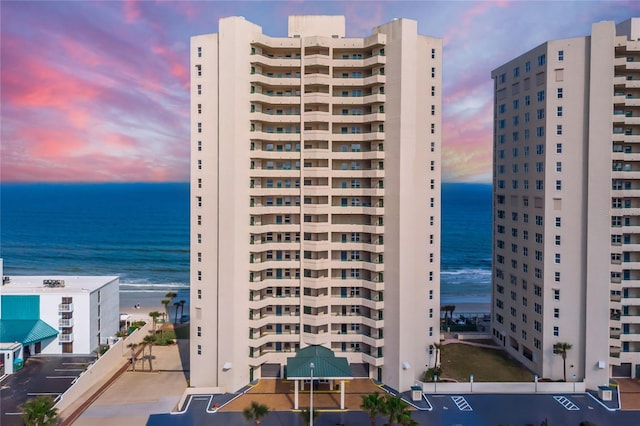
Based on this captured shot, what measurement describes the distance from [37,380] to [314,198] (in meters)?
30.9

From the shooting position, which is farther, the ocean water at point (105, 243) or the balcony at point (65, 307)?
the ocean water at point (105, 243)

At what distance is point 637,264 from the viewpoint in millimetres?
39312

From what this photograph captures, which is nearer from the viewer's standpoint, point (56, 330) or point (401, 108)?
point (401, 108)

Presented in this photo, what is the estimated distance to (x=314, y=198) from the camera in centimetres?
4028

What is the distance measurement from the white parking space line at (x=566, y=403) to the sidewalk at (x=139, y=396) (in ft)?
→ 109

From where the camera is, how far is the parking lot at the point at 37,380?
105 ft

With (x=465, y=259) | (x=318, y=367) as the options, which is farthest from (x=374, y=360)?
(x=465, y=259)

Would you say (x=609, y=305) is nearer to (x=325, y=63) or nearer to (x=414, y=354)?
(x=414, y=354)

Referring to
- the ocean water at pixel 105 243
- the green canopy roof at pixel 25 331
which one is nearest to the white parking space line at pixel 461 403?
the green canopy roof at pixel 25 331

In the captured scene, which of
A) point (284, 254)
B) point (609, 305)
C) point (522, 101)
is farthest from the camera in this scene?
point (522, 101)

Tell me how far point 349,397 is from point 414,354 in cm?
747

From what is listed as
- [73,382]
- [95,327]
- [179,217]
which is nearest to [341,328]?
[73,382]

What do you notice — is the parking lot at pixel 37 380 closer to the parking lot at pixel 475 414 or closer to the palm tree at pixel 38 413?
the palm tree at pixel 38 413

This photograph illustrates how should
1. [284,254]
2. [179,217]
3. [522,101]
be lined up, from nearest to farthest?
[284,254] < [522,101] < [179,217]
